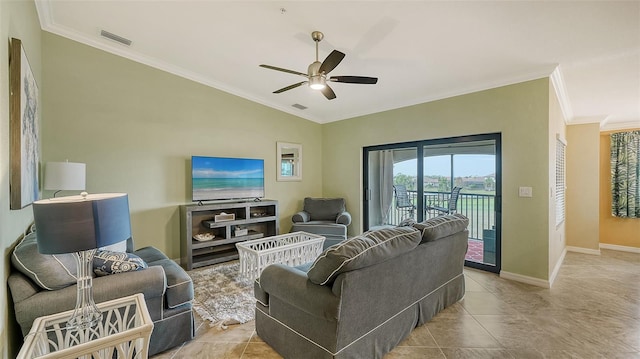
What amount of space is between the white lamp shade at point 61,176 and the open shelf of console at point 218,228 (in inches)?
53.2

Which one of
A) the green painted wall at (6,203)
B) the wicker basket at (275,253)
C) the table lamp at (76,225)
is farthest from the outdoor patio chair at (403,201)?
the green painted wall at (6,203)

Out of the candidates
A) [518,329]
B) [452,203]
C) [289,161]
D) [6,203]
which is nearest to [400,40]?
[452,203]

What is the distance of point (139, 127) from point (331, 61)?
3025 millimetres

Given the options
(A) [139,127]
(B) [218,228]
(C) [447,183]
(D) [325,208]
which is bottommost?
(B) [218,228]

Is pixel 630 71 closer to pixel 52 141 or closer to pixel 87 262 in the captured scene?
pixel 87 262

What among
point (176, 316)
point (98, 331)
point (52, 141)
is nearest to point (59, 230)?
point (98, 331)

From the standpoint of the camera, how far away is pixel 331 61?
252 centimetres

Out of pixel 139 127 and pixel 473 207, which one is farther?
pixel 473 207

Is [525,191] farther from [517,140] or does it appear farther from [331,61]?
[331,61]

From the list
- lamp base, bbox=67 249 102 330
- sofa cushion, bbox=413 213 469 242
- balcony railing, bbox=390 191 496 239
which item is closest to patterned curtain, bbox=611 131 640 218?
balcony railing, bbox=390 191 496 239

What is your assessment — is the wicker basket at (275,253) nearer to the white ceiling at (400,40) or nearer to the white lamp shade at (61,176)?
the white lamp shade at (61,176)

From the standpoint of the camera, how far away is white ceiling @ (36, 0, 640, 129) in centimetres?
237

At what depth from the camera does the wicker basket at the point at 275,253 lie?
126 inches

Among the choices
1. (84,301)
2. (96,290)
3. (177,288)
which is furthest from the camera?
(177,288)
